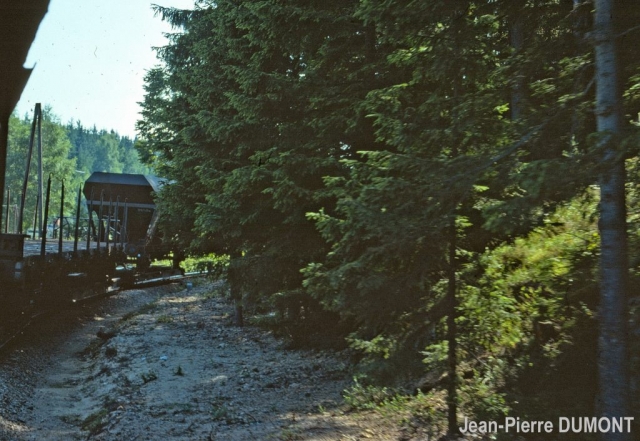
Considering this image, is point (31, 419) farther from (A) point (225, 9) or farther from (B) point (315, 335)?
(A) point (225, 9)

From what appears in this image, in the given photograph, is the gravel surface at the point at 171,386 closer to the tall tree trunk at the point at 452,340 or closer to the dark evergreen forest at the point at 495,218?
the tall tree trunk at the point at 452,340

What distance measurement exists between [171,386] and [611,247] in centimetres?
708

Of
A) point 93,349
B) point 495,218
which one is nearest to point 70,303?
point 93,349

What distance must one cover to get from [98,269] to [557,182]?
18.4 m

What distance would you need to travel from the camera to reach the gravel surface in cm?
703

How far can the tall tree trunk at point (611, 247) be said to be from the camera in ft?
15.2

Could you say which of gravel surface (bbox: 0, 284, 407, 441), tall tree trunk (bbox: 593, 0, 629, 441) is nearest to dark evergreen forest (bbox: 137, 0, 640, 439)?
tall tree trunk (bbox: 593, 0, 629, 441)

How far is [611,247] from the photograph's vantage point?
15.7ft

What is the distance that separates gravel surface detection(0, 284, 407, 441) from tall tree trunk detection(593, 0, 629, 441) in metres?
2.46

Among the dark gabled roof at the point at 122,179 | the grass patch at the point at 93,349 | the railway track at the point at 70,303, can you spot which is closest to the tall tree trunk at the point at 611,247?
the railway track at the point at 70,303

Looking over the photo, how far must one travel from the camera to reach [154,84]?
2650cm

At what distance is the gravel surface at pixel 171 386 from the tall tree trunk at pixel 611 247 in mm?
2459

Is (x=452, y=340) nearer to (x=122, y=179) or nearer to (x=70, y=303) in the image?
(x=70, y=303)

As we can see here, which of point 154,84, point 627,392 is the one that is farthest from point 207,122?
point 154,84
